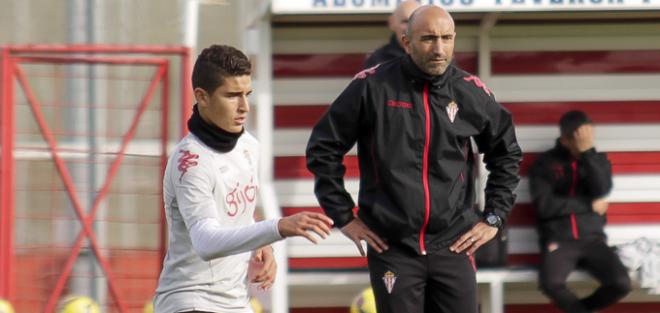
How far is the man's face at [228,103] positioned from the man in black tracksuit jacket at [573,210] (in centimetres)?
399

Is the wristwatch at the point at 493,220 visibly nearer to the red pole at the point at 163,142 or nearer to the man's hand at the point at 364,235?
the man's hand at the point at 364,235

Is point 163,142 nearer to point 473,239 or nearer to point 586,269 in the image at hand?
→ point 586,269

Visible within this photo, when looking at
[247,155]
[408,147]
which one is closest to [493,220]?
[408,147]

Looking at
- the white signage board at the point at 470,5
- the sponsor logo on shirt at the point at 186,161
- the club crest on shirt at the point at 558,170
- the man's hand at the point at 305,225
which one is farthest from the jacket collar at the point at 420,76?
the club crest on shirt at the point at 558,170

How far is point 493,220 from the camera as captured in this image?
6.09 m

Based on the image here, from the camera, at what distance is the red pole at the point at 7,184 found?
28.9 feet

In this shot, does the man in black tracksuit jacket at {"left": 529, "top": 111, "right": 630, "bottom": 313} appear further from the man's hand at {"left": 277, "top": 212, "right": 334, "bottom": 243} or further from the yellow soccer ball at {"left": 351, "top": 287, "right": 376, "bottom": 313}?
the man's hand at {"left": 277, "top": 212, "right": 334, "bottom": 243}

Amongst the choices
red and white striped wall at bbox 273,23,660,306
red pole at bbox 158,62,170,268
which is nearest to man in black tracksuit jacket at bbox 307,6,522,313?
red pole at bbox 158,62,170,268

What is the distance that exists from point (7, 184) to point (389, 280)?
3667mm

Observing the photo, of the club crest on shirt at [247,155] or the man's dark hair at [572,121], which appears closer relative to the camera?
the club crest on shirt at [247,155]

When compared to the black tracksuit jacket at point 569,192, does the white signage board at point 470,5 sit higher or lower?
higher

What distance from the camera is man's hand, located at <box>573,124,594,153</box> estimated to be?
8.76m

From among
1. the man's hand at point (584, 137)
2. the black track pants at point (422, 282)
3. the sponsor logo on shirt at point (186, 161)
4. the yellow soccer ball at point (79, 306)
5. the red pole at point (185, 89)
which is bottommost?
the yellow soccer ball at point (79, 306)

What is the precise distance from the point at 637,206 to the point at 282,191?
2291mm
